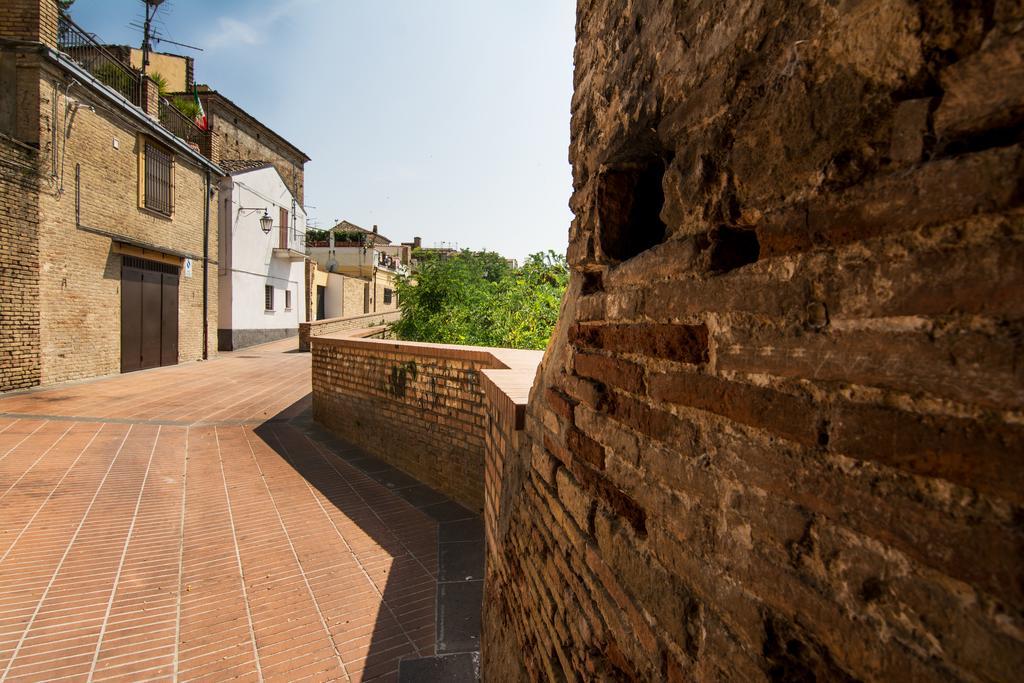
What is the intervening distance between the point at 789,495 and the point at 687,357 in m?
0.32

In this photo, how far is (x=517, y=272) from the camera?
9781 mm

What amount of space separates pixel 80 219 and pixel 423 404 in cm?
974

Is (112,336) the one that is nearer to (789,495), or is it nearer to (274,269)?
(274,269)

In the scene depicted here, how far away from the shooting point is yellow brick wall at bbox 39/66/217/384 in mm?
10328

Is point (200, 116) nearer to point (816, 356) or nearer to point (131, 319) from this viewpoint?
point (131, 319)

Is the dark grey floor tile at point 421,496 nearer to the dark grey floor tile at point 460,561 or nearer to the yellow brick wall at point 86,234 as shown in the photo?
the dark grey floor tile at point 460,561

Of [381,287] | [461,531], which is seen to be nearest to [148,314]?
[461,531]

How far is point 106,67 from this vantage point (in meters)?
13.6

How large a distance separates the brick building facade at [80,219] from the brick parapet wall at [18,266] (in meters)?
0.02

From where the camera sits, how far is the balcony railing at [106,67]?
12.4 m

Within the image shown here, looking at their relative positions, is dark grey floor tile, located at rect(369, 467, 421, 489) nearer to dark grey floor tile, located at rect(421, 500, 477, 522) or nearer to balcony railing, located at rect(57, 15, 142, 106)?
dark grey floor tile, located at rect(421, 500, 477, 522)

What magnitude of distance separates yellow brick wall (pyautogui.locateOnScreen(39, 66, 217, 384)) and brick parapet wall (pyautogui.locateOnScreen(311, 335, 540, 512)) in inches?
254

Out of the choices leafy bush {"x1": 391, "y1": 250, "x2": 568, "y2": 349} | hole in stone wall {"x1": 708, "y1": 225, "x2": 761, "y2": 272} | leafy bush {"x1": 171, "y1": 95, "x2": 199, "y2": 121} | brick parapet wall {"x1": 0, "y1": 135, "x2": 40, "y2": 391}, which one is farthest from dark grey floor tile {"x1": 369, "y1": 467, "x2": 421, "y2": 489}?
leafy bush {"x1": 171, "y1": 95, "x2": 199, "y2": 121}

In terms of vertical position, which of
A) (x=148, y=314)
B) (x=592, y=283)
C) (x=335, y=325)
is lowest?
(x=335, y=325)
